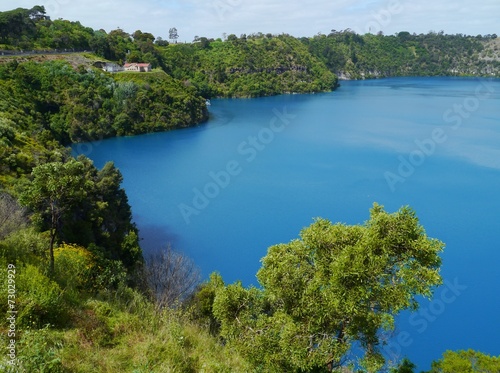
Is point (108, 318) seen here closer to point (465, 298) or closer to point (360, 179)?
point (465, 298)

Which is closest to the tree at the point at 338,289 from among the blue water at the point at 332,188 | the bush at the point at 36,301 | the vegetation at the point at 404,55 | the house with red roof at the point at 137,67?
the bush at the point at 36,301

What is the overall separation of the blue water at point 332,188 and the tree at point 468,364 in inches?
361

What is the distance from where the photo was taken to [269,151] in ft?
172

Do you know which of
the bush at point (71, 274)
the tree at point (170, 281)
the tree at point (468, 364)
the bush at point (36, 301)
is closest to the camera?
the bush at point (36, 301)

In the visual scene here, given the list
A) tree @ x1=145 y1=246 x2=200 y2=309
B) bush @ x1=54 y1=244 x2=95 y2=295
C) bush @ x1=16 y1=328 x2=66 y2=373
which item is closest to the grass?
bush @ x1=16 y1=328 x2=66 y2=373

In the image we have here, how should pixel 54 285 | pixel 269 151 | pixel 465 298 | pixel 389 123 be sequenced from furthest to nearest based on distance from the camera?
pixel 389 123
pixel 269 151
pixel 465 298
pixel 54 285

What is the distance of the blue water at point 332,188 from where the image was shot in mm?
22078

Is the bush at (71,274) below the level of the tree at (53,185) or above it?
below

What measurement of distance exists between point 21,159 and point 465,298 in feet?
87.9

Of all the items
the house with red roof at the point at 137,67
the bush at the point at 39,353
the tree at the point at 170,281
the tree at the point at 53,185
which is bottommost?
the tree at the point at 170,281

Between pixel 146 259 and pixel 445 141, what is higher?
pixel 445 141

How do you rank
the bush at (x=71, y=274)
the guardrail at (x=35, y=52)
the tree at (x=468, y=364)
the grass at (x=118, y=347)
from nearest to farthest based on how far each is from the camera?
1. the grass at (x=118, y=347)
2. the tree at (x=468, y=364)
3. the bush at (x=71, y=274)
4. the guardrail at (x=35, y=52)

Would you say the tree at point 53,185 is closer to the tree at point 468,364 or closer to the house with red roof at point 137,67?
the tree at point 468,364

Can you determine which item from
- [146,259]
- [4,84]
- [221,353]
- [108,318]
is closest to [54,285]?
[108,318]
